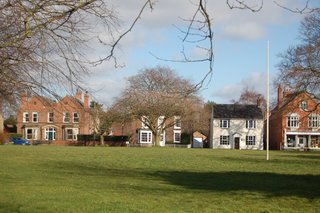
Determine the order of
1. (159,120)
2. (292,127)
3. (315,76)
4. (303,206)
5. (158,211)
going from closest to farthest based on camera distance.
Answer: (158,211)
(303,206)
(315,76)
(159,120)
(292,127)

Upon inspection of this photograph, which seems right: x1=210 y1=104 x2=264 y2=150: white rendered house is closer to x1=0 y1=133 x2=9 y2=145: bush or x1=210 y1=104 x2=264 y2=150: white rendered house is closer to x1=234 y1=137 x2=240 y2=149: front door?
x1=234 y1=137 x2=240 y2=149: front door

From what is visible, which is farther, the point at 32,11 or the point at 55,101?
the point at 55,101

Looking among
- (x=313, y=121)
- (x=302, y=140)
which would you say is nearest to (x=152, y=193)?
(x=313, y=121)

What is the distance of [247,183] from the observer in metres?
19.3

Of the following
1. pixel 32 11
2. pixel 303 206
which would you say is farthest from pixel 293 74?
pixel 32 11

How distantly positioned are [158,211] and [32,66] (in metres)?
5.10

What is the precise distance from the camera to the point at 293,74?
40.1m

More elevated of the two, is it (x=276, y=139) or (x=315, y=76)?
(x=315, y=76)

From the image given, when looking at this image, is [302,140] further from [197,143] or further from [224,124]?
[197,143]

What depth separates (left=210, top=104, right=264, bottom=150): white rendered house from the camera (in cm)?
8594

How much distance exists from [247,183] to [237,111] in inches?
2753

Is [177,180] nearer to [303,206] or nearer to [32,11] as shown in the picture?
[303,206]

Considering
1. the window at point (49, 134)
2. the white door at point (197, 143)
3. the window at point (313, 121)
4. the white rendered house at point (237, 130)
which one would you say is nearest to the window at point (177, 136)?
Answer: the white door at point (197, 143)

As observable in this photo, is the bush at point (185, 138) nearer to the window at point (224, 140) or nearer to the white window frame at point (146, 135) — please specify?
the white window frame at point (146, 135)
